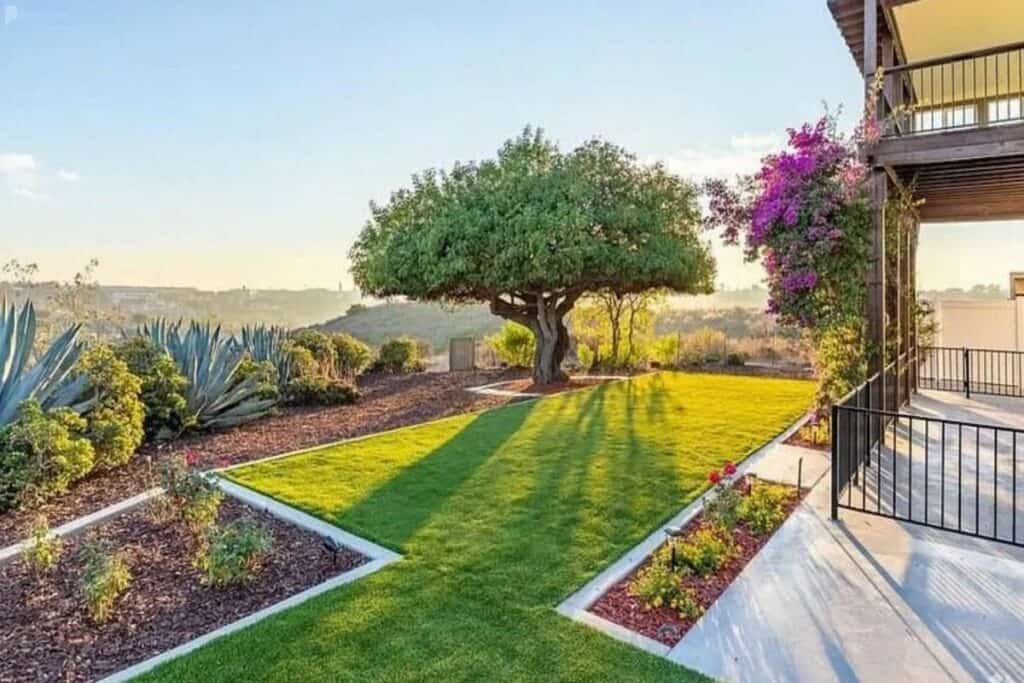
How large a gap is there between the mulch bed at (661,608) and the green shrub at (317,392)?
28.1 ft

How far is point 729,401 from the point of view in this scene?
11.0 meters

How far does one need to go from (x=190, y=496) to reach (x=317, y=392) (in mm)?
6601

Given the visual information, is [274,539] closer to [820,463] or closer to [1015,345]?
[820,463]

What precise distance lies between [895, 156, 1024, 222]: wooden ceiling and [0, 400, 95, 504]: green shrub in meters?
10.6

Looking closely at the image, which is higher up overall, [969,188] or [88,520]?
[969,188]

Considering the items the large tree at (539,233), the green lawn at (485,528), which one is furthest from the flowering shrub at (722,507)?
the large tree at (539,233)

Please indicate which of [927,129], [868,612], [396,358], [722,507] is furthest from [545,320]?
[868,612]

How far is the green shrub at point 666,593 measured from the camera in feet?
12.3

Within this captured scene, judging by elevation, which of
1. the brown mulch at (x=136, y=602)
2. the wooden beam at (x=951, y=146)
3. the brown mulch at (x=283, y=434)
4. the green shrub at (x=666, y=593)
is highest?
the wooden beam at (x=951, y=146)

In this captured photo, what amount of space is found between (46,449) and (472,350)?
12.8m

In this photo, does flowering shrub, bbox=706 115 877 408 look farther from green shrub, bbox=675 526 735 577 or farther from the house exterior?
green shrub, bbox=675 526 735 577

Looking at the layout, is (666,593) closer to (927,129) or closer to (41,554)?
(41,554)

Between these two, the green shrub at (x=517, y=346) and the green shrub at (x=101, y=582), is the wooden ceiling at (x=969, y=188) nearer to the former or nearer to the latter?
the green shrub at (x=101, y=582)

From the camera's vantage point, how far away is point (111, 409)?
274 inches
